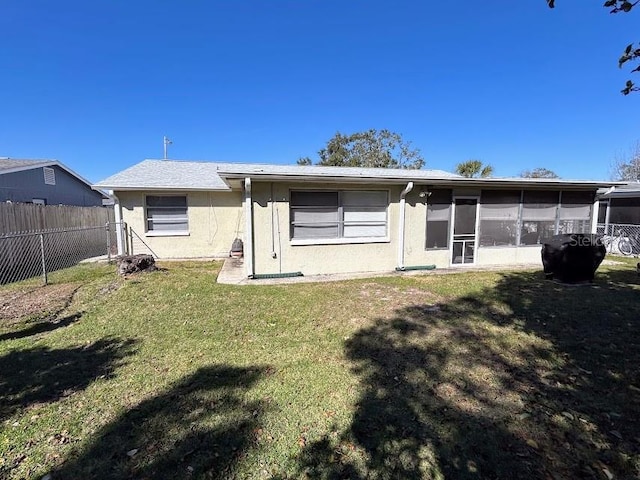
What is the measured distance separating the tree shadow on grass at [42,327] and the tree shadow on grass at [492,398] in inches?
178

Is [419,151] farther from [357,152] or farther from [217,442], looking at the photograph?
[217,442]

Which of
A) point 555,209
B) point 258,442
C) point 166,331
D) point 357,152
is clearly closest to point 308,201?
point 166,331

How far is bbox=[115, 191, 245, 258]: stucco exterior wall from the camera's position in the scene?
11.2 metres

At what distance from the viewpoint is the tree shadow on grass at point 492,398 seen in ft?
7.59

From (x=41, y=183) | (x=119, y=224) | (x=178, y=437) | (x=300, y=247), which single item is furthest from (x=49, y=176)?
(x=178, y=437)

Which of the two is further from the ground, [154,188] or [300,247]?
[154,188]

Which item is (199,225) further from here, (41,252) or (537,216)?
(537,216)

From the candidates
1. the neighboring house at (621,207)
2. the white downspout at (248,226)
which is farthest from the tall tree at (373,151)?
the white downspout at (248,226)

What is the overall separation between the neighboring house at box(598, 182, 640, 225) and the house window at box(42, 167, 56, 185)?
25258 mm

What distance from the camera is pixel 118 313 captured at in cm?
554

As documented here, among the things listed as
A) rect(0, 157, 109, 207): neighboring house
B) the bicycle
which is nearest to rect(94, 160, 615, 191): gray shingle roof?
rect(0, 157, 109, 207): neighboring house

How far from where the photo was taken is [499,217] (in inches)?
384

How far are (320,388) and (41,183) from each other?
18402mm

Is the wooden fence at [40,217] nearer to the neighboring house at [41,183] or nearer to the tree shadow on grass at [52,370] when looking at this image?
the neighboring house at [41,183]
